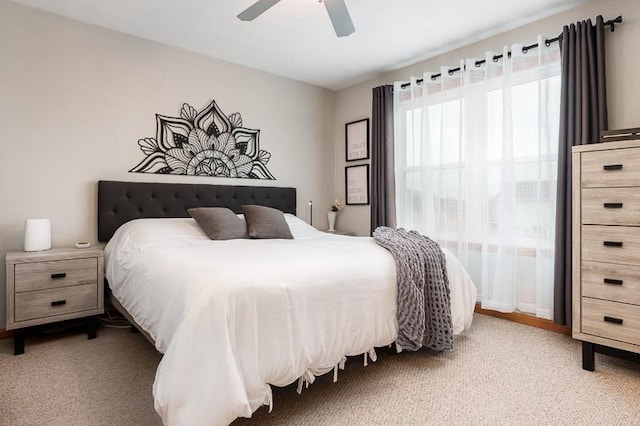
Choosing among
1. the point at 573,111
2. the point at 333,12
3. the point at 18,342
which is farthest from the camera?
the point at 573,111

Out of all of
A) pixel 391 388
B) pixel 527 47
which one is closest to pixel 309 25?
pixel 527 47

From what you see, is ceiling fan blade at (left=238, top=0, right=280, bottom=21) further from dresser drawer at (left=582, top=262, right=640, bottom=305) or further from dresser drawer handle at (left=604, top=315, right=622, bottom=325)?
dresser drawer handle at (left=604, top=315, right=622, bottom=325)

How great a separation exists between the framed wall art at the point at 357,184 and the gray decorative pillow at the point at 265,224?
5.04 ft

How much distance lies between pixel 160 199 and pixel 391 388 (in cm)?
256

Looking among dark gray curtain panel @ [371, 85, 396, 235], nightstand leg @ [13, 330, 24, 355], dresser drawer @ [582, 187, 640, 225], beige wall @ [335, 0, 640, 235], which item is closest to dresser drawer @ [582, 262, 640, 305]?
dresser drawer @ [582, 187, 640, 225]

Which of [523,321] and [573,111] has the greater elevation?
[573,111]

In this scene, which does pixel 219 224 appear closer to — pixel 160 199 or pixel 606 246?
pixel 160 199

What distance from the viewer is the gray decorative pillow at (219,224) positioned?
287cm

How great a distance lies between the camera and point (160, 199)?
130 inches

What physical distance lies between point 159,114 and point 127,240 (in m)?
1.37

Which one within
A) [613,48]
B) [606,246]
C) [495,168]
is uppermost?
[613,48]

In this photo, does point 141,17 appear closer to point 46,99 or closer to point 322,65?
point 46,99

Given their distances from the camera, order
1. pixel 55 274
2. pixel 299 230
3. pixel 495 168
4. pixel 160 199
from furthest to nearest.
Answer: pixel 299 230 → pixel 160 199 → pixel 495 168 → pixel 55 274

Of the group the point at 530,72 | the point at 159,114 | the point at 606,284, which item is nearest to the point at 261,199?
the point at 159,114
